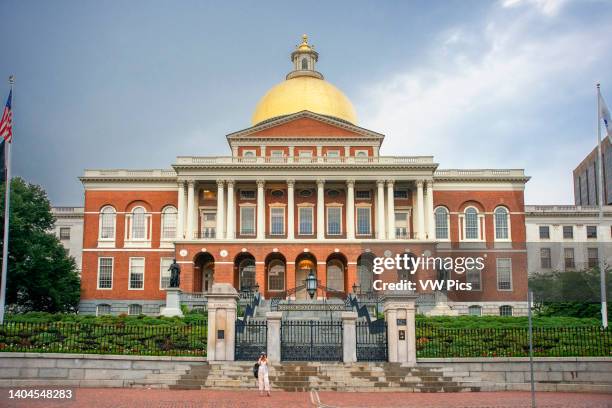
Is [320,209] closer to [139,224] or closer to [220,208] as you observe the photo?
[220,208]

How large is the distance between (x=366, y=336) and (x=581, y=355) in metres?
7.22

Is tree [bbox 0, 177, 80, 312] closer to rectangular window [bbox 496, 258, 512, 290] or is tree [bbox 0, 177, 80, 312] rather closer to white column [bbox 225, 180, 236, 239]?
white column [bbox 225, 180, 236, 239]

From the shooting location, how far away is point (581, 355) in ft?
77.9

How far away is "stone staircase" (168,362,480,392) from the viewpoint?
73.4 feet

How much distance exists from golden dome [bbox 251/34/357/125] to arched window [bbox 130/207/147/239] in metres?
13.8

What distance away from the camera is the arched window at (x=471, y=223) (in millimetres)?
62000

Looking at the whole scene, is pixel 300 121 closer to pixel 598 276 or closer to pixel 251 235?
pixel 251 235

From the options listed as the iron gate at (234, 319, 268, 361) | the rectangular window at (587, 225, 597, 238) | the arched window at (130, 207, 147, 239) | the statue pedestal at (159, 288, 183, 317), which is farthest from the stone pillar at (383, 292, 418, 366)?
the rectangular window at (587, 225, 597, 238)

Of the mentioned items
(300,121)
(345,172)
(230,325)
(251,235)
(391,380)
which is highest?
(300,121)

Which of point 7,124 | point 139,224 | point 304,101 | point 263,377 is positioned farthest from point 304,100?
point 263,377

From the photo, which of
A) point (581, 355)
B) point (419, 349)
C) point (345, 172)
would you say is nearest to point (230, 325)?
point (419, 349)

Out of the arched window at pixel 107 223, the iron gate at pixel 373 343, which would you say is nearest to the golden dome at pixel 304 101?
the arched window at pixel 107 223

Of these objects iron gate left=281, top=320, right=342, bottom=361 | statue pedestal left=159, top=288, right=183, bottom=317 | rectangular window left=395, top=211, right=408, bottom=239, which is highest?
rectangular window left=395, top=211, right=408, bottom=239

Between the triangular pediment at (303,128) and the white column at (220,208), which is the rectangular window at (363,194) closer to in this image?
the triangular pediment at (303,128)
